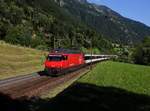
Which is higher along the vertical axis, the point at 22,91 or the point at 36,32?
the point at 36,32

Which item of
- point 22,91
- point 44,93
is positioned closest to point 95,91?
point 44,93

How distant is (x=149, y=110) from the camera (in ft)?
81.2

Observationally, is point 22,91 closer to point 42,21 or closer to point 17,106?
point 17,106

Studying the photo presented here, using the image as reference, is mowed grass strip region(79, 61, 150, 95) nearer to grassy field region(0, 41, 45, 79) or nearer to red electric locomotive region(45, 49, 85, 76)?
red electric locomotive region(45, 49, 85, 76)

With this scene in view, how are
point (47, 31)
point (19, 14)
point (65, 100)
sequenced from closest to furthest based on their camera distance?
1. point (65, 100)
2. point (19, 14)
3. point (47, 31)

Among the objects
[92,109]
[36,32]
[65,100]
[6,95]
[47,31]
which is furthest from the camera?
[47,31]

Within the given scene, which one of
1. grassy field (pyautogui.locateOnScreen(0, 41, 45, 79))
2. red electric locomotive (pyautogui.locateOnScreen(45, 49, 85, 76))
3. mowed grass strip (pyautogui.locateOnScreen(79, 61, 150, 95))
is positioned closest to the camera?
mowed grass strip (pyautogui.locateOnScreen(79, 61, 150, 95))

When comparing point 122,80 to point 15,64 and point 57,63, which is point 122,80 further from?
point 15,64

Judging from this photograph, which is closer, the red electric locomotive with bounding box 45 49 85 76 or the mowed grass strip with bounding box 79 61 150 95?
the mowed grass strip with bounding box 79 61 150 95

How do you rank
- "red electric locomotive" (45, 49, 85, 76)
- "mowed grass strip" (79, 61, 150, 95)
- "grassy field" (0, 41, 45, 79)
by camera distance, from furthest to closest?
"grassy field" (0, 41, 45, 79)
"red electric locomotive" (45, 49, 85, 76)
"mowed grass strip" (79, 61, 150, 95)

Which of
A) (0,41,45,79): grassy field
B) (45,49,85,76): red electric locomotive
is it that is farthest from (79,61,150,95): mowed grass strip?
(0,41,45,79): grassy field

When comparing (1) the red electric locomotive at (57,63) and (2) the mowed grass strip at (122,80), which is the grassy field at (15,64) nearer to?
(1) the red electric locomotive at (57,63)

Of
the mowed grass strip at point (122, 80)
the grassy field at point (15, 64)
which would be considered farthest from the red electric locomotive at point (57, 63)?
the grassy field at point (15, 64)

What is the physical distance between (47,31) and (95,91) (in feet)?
545
